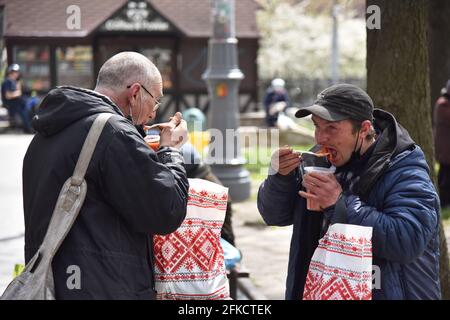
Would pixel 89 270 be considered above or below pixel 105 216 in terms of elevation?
below

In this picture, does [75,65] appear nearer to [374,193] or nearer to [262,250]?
[262,250]

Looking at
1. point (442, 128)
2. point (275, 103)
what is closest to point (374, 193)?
point (442, 128)

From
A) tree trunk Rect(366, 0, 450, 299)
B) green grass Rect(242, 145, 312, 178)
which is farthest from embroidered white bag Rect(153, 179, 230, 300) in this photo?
green grass Rect(242, 145, 312, 178)

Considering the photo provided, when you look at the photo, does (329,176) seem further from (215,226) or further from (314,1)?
(314,1)

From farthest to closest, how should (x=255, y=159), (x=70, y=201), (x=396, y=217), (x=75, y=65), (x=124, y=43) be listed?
(x=124, y=43)
(x=75, y=65)
(x=255, y=159)
(x=396, y=217)
(x=70, y=201)

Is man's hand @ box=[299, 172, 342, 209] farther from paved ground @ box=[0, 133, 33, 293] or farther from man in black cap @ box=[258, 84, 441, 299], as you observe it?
paved ground @ box=[0, 133, 33, 293]

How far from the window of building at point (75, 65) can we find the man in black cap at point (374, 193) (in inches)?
888

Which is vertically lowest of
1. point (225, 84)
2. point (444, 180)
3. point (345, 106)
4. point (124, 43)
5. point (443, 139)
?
point (444, 180)

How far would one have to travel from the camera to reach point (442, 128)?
10.0m

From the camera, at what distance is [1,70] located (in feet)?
68.0

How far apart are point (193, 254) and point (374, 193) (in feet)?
2.51

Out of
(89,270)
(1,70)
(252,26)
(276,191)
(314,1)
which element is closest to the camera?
(89,270)

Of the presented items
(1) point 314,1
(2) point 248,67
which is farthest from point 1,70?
(1) point 314,1
